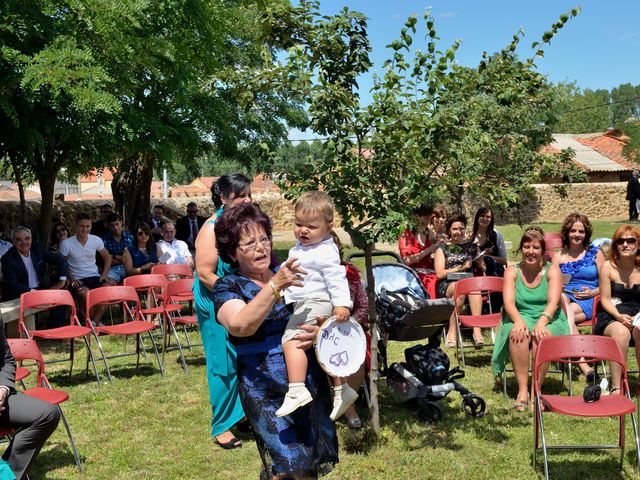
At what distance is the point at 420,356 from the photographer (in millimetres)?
5812

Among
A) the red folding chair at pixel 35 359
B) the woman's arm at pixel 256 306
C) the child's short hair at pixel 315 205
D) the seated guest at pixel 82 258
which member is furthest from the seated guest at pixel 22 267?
the woman's arm at pixel 256 306

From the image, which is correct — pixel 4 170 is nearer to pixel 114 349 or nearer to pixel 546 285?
pixel 114 349

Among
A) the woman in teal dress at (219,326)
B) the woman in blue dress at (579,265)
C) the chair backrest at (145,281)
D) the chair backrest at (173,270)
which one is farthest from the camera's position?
the chair backrest at (173,270)

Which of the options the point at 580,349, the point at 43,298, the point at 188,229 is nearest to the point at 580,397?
the point at 580,349

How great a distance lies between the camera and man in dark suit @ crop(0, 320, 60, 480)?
410cm

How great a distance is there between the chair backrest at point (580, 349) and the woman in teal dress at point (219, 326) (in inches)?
82.5

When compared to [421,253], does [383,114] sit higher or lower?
higher

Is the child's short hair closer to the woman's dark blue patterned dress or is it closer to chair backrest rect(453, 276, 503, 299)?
the woman's dark blue patterned dress

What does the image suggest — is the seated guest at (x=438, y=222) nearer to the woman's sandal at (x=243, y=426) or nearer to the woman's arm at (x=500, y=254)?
the woman's arm at (x=500, y=254)

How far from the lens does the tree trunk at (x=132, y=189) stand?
15.9 m

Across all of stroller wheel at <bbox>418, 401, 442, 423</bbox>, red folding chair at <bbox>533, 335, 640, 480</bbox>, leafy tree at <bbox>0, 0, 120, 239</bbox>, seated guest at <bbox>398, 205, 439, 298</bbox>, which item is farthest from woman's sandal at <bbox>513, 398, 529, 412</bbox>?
leafy tree at <bbox>0, 0, 120, 239</bbox>

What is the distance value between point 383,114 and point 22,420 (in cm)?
286

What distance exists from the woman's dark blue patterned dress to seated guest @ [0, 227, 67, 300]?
673 centimetres

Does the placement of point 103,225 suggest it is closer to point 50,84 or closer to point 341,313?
point 50,84
